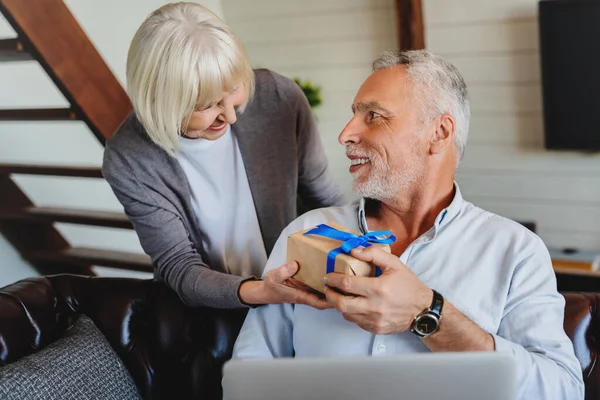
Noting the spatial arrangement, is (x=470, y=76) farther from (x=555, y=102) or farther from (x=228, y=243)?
(x=228, y=243)

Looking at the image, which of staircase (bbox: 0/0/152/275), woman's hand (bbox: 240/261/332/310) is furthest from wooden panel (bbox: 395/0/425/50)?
woman's hand (bbox: 240/261/332/310)

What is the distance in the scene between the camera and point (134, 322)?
6.24ft

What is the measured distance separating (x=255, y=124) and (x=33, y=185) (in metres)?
1.85

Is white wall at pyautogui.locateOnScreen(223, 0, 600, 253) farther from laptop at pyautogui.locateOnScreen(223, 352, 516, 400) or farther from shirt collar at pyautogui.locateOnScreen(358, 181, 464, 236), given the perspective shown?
laptop at pyautogui.locateOnScreen(223, 352, 516, 400)

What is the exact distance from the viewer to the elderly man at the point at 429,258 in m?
1.38

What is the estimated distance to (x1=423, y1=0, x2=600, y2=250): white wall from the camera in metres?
3.49

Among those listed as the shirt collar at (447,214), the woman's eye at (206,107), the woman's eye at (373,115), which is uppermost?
the woman's eye at (206,107)

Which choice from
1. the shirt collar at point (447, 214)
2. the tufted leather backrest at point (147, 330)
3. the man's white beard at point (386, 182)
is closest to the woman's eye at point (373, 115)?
the man's white beard at point (386, 182)

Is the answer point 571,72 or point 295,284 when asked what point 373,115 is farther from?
point 571,72

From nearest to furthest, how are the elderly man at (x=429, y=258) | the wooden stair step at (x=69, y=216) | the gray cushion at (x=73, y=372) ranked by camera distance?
the elderly man at (x=429, y=258), the gray cushion at (x=73, y=372), the wooden stair step at (x=69, y=216)

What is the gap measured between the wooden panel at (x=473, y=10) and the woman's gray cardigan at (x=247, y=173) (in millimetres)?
1800

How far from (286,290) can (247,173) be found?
55cm

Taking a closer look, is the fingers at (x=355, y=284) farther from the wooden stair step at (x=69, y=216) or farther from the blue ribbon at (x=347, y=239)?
the wooden stair step at (x=69, y=216)

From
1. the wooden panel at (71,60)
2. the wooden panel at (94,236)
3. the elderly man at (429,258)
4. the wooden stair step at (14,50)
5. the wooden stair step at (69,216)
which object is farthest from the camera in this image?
the wooden panel at (94,236)
